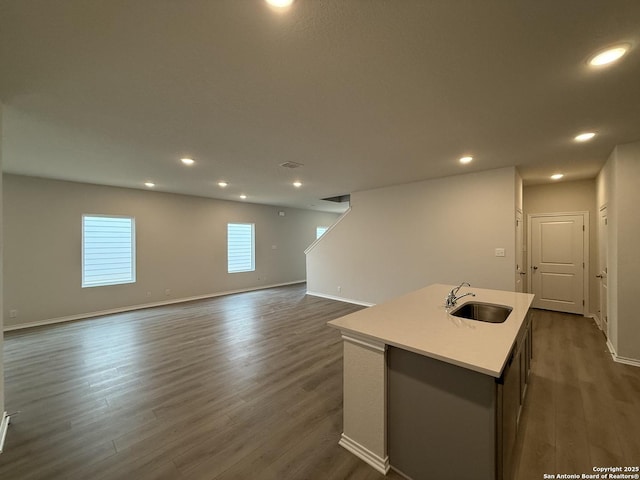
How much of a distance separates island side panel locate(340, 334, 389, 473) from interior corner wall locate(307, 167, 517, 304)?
3441mm

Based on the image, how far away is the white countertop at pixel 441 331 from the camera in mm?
1290

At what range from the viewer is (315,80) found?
182 cm

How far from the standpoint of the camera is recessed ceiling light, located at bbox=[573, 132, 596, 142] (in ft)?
9.00

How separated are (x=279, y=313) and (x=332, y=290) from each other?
5.69 ft

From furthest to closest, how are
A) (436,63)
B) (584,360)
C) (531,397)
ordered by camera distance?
(584,360)
(531,397)
(436,63)

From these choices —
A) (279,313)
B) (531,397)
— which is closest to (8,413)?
(279,313)

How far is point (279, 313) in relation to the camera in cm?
515

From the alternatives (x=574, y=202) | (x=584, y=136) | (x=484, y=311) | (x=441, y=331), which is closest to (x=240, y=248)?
(x=484, y=311)

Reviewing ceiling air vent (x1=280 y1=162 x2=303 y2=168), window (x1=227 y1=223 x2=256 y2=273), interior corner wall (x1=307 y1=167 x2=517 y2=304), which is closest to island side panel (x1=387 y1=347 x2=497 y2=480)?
ceiling air vent (x1=280 y1=162 x2=303 y2=168)

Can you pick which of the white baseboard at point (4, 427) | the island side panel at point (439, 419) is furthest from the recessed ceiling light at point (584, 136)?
the white baseboard at point (4, 427)

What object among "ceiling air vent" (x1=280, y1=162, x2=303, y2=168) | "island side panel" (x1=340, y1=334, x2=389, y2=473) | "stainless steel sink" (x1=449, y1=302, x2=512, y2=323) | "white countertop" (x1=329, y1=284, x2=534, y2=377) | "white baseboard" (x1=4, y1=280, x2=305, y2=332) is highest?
"ceiling air vent" (x1=280, y1=162, x2=303, y2=168)

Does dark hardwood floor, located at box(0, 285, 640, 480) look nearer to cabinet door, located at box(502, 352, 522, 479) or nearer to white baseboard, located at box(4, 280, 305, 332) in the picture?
cabinet door, located at box(502, 352, 522, 479)

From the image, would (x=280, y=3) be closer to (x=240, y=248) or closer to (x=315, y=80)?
(x=315, y=80)

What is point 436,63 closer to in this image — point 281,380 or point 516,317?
point 516,317
